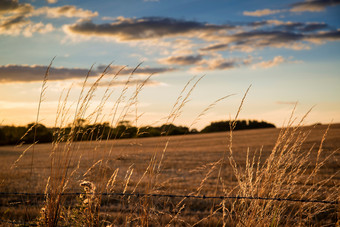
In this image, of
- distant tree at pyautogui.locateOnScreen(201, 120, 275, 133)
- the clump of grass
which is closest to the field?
the clump of grass

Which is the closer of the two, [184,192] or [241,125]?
[184,192]

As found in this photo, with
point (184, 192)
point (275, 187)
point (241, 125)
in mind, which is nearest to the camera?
point (275, 187)

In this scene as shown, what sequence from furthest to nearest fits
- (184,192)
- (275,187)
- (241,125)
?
(241,125) < (184,192) < (275,187)

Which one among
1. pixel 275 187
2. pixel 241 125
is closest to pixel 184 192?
pixel 275 187

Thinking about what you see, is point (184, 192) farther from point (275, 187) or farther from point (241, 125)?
point (241, 125)

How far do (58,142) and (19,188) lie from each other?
19.7 ft

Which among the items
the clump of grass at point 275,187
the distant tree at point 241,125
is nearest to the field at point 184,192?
the clump of grass at point 275,187

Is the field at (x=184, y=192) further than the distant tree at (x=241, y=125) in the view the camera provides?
No

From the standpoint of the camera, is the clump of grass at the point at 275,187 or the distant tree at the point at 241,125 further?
the distant tree at the point at 241,125

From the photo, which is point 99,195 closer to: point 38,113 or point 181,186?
point 38,113

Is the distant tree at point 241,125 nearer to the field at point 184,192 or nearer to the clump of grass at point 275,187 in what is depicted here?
the field at point 184,192

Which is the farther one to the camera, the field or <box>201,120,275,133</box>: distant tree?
<box>201,120,275,133</box>: distant tree

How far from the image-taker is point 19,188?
314 inches

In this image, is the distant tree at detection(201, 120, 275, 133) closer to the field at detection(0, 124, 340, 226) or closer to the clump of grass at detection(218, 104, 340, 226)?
the field at detection(0, 124, 340, 226)
